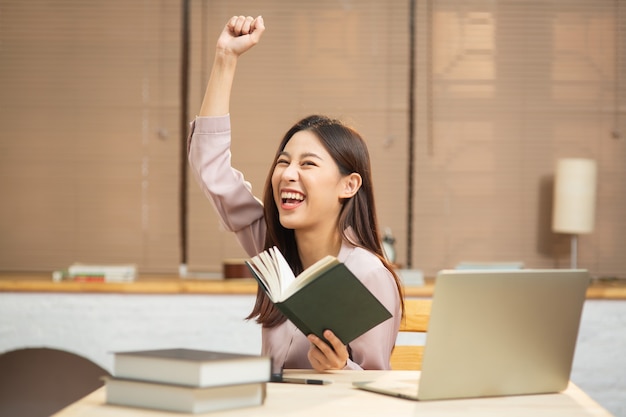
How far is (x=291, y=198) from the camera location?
1.76 metres

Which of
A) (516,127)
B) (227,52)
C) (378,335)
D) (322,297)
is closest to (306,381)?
(322,297)

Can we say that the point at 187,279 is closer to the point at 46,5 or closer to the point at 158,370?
the point at 46,5

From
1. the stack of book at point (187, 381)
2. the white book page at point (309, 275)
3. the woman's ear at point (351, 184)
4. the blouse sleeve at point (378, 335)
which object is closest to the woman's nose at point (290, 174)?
the woman's ear at point (351, 184)

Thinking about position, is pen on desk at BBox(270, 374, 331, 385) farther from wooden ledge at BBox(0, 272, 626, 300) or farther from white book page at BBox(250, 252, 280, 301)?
wooden ledge at BBox(0, 272, 626, 300)

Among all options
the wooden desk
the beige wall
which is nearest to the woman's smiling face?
the wooden desk

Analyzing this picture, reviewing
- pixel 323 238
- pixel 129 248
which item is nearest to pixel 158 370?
pixel 323 238

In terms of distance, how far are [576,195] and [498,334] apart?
7.95 feet

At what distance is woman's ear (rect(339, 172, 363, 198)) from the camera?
1832mm

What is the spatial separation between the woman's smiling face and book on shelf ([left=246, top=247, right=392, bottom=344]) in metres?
0.30

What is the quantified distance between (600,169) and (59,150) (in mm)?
2419

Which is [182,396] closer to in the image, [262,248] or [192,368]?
[192,368]

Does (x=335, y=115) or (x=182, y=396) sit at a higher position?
(x=335, y=115)

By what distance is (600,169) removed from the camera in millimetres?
3805

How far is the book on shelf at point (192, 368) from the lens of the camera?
114cm
